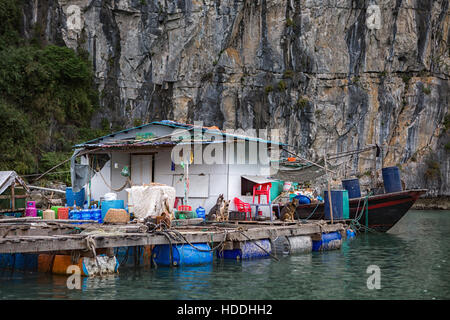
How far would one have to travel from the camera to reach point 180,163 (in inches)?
803

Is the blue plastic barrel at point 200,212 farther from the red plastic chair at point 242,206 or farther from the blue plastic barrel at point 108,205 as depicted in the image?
the blue plastic barrel at point 108,205

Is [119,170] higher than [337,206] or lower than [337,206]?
higher

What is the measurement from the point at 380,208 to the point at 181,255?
12988 millimetres

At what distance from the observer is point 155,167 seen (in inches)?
853

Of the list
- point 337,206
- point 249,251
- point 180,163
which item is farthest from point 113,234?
point 337,206

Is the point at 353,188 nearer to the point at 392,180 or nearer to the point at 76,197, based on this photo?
the point at 392,180

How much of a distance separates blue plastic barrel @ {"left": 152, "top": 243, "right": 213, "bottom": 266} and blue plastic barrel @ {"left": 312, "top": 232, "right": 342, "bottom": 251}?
5.05 metres

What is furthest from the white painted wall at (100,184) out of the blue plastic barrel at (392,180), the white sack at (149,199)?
the blue plastic barrel at (392,180)

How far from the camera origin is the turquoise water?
1098 centimetres

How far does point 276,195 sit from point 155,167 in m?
5.57

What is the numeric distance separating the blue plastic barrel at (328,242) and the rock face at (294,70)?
33.2m

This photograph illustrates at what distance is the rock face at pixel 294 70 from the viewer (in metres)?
51.0

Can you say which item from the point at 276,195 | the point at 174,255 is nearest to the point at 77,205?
the point at 276,195
